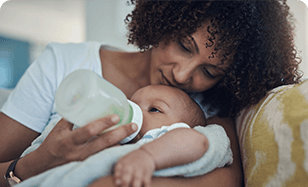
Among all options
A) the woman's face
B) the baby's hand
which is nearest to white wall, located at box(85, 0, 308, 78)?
the woman's face

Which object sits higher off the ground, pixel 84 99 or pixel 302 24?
pixel 302 24

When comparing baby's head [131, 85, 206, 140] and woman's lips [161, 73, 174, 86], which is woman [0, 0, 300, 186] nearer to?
woman's lips [161, 73, 174, 86]

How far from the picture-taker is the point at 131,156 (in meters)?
0.54

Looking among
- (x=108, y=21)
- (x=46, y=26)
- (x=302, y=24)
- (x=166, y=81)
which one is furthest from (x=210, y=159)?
(x=46, y=26)

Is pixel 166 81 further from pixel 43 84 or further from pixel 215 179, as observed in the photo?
pixel 43 84

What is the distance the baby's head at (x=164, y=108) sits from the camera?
0.91 metres

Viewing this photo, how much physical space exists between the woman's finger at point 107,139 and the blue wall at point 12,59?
4619mm

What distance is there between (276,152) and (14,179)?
3.01 feet

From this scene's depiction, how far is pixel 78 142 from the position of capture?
26.3 inches

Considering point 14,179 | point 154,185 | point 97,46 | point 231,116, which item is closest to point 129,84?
point 97,46

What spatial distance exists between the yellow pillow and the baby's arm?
0.20 meters

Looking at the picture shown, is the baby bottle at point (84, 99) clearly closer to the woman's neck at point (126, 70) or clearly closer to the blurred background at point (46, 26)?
the woman's neck at point (126, 70)

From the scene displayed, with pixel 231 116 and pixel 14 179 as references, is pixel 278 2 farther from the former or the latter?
pixel 14 179

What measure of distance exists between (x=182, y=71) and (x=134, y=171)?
0.66 meters
